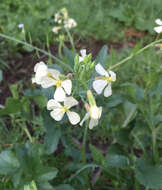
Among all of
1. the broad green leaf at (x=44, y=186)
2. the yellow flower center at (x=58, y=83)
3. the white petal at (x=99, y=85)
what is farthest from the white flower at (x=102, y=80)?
the broad green leaf at (x=44, y=186)

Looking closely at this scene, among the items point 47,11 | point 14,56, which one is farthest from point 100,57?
point 47,11

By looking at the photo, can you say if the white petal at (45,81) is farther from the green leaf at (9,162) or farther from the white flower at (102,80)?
the green leaf at (9,162)

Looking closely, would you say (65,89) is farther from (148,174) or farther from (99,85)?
(148,174)

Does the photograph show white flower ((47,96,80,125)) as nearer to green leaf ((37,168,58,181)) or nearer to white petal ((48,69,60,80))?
white petal ((48,69,60,80))

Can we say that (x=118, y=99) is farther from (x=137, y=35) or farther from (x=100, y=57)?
(x=137, y=35)

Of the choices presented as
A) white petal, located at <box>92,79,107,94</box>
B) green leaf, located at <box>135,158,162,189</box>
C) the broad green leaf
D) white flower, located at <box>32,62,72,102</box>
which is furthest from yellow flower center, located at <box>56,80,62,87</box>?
green leaf, located at <box>135,158,162,189</box>

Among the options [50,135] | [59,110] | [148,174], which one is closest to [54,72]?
[59,110]
